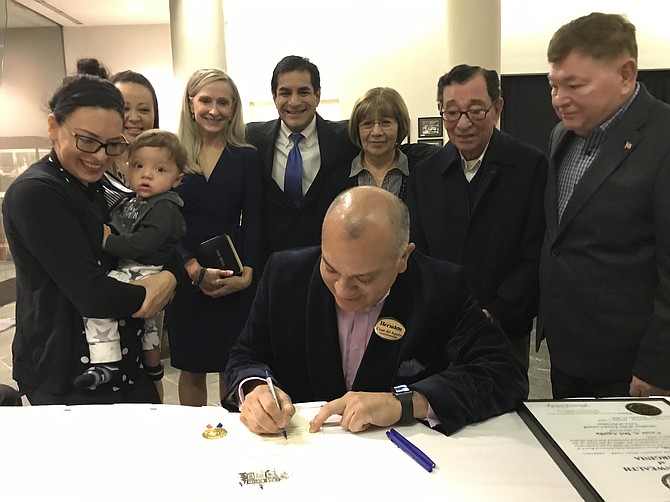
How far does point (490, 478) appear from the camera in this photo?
1.16m

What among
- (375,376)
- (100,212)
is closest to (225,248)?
(100,212)

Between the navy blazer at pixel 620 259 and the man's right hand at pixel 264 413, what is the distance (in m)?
1.16

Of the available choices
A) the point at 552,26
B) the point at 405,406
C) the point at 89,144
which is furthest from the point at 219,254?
the point at 552,26

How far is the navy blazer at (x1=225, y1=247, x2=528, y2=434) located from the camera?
1.56m

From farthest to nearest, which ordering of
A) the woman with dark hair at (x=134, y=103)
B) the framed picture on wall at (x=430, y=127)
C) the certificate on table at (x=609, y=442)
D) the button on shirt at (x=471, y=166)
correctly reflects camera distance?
the framed picture on wall at (x=430, y=127) → the woman with dark hair at (x=134, y=103) → the button on shirt at (x=471, y=166) → the certificate on table at (x=609, y=442)

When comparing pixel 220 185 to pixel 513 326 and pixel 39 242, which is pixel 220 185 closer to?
pixel 39 242

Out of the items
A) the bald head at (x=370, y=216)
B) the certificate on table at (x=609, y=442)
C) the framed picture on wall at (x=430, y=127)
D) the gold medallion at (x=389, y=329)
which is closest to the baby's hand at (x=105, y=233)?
the bald head at (x=370, y=216)

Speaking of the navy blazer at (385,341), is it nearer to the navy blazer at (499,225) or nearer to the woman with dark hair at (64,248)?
the woman with dark hair at (64,248)

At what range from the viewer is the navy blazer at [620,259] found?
5.85ft

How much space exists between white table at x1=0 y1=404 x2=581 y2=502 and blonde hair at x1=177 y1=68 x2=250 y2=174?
152 cm

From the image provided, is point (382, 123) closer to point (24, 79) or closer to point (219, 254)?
point (219, 254)

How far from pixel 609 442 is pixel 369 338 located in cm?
65

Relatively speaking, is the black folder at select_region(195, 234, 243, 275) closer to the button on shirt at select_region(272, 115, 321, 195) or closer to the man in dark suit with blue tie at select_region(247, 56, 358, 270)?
the man in dark suit with blue tie at select_region(247, 56, 358, 270)

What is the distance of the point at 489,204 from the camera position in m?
2.36
